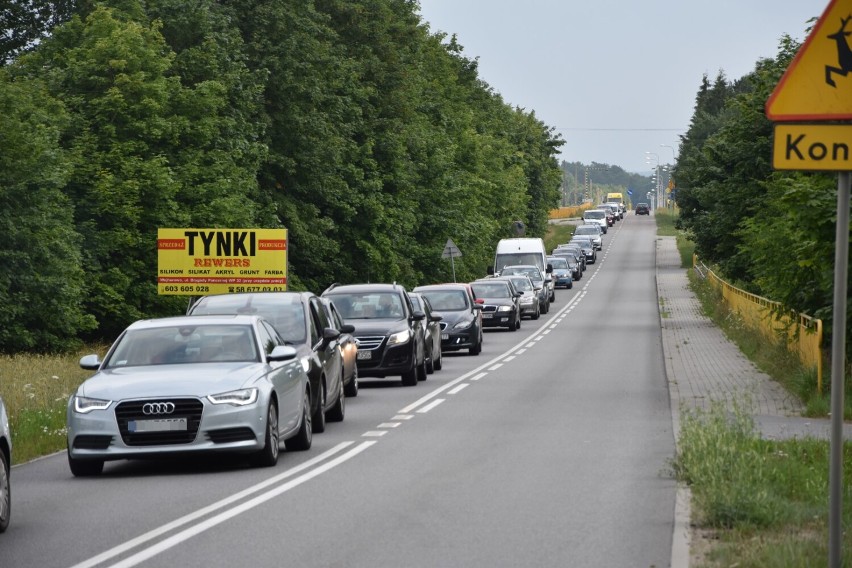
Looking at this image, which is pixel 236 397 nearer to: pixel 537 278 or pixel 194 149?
pixel 194 149

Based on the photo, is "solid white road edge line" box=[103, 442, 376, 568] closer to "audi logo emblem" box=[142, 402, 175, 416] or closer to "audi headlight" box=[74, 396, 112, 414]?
"audi logo emblem" box=[142, 402, 175, 416]

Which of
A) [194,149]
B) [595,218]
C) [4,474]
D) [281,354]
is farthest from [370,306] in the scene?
[595,218]

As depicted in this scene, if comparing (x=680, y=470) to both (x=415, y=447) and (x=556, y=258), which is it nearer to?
(x=415, y=447)

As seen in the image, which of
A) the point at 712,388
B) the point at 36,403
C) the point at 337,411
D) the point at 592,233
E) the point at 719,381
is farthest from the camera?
the point at 592,233

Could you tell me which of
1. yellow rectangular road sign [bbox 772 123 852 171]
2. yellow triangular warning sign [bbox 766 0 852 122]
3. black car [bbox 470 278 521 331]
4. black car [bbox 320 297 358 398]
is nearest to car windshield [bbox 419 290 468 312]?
black car [bbox 470 278 521 331]

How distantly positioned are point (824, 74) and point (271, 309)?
512 inches

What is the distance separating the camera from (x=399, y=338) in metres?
26.7

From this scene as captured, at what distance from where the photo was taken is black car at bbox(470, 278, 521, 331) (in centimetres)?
5066

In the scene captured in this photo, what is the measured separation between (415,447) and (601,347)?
2423 cm

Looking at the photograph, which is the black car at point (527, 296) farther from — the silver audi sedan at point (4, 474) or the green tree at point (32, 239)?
the silver audi sedan at point (4, 474)

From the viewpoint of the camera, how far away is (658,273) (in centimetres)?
9594

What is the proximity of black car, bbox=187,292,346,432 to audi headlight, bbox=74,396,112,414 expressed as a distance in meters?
3.95

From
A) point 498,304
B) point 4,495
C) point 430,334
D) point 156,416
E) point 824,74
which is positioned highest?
point 824,74

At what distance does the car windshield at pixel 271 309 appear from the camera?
63.5ft
